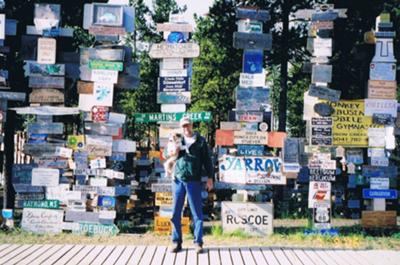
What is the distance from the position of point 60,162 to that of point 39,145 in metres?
0.53

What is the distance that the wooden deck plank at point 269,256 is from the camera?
269 inches

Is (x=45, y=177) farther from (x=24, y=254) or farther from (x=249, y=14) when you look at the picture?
(x=249, y=14)

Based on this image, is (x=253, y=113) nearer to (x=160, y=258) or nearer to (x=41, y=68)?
(x=160, y=258)

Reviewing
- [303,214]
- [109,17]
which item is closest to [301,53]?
[303,214]

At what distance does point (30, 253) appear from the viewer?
717cm

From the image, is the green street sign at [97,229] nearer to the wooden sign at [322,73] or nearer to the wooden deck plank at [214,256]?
the wooden deck plank at [214,256]

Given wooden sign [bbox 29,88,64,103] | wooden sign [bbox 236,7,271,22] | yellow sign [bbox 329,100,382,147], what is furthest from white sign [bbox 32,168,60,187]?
yellow sign [bbox 329,100,382,147]

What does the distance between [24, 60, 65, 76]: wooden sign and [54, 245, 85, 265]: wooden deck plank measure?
11.8 feet

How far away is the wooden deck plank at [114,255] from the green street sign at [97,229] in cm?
138

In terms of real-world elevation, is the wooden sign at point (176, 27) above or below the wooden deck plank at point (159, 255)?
above

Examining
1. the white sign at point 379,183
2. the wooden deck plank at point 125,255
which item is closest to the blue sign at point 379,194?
the white sign at point 379,183

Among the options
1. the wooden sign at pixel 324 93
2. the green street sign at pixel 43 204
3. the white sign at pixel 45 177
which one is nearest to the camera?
the green street sign at pixel 43 204

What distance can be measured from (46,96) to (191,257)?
458 cm

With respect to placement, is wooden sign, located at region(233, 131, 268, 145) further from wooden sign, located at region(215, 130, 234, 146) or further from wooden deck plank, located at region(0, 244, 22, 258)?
wooden deck plank, located at region(0, 244, 22, 258)
